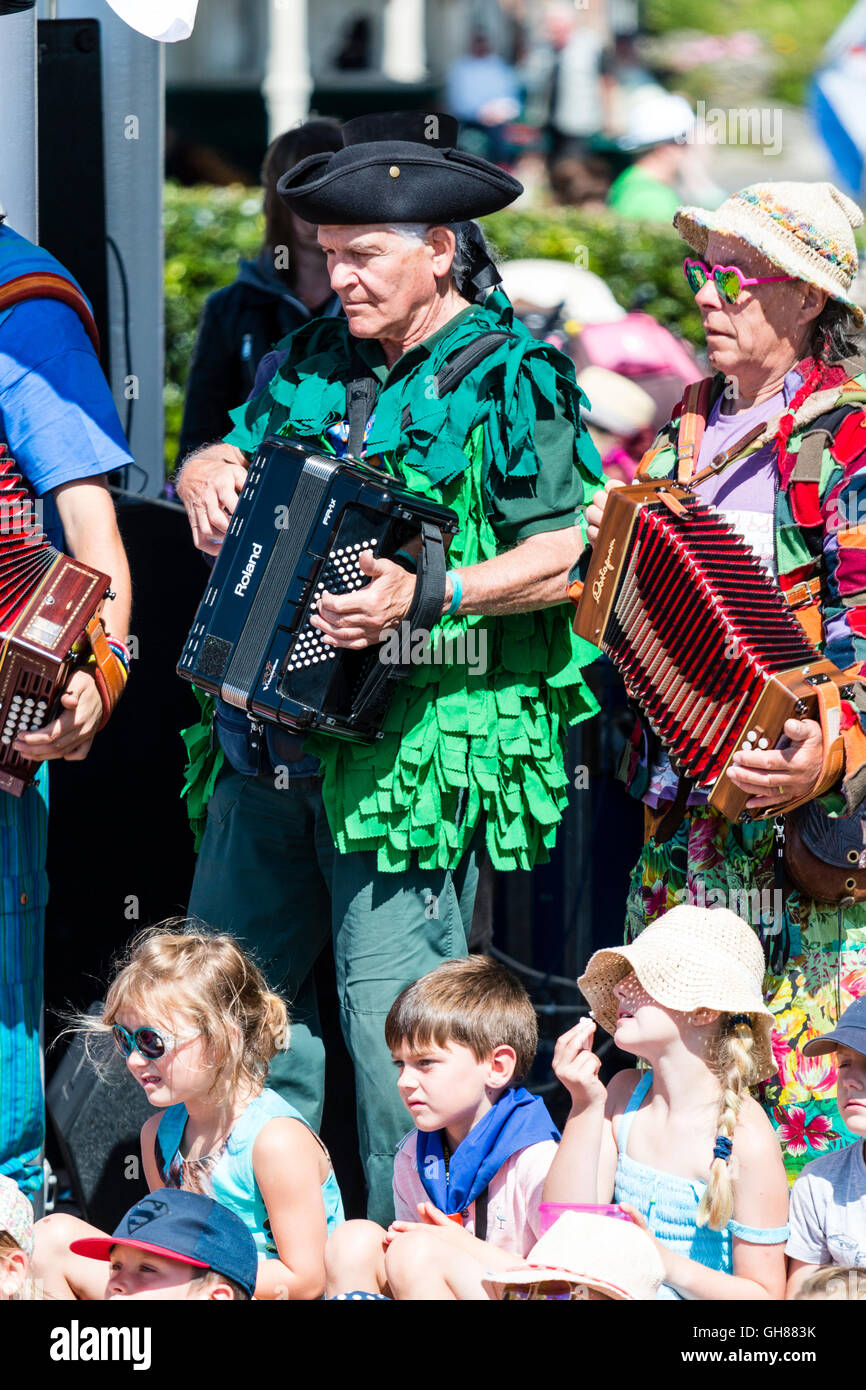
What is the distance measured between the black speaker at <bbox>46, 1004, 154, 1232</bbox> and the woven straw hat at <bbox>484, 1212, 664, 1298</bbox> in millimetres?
1251

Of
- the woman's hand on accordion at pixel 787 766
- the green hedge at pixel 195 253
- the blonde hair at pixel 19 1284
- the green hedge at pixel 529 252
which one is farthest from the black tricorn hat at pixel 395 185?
the green hedge at pixel 529 252

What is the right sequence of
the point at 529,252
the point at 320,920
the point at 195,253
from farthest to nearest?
1. the point at 529,252
2. the point at 195,253
3. the point at 320,920

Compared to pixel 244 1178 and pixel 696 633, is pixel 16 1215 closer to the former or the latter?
pixel 244 1178

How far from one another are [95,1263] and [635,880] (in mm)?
1194

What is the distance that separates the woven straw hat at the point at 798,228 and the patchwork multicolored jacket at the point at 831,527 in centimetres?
16

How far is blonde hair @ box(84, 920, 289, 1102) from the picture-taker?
3.44m

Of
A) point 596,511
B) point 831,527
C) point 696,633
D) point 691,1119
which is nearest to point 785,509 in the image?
point 831,527

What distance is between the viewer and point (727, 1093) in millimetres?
3244

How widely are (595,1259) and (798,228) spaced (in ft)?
5.93

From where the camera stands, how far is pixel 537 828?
3646mm

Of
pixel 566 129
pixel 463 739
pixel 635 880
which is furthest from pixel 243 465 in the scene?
pixel 566 129

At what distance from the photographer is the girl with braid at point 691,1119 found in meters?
3.16
